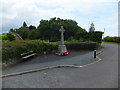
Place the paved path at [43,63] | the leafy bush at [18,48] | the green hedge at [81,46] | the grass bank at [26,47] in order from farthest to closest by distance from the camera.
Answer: the green hedge at [81,46] < the grass bank at [26,47] < the leafy bush at [18,48] < the paved path at [43,63]

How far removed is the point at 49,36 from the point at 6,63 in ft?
70.2

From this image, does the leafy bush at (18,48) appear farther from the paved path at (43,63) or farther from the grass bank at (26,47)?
the paved path at (43,63)

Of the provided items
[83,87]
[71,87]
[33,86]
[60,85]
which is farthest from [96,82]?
[33,86]

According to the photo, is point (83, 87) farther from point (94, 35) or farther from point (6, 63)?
point (94, 35)

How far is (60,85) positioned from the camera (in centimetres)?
369

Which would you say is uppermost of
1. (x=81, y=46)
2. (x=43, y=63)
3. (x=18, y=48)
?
(x=18, y=48)

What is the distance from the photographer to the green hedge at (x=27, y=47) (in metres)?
6.25

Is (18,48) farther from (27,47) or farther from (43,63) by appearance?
(43,63)

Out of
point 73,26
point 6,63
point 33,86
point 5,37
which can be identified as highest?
point 73,26

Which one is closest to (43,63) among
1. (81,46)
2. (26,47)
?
(26,47)

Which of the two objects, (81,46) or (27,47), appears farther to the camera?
(81,46)

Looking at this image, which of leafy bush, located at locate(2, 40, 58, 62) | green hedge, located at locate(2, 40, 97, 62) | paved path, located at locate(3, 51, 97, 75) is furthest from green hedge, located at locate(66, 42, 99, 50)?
paved path, located at locate(3, 51, 97, 75)

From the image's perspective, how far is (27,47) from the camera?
827cm

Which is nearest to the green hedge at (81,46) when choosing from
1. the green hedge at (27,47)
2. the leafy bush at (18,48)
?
the green hedge at (27,47)
